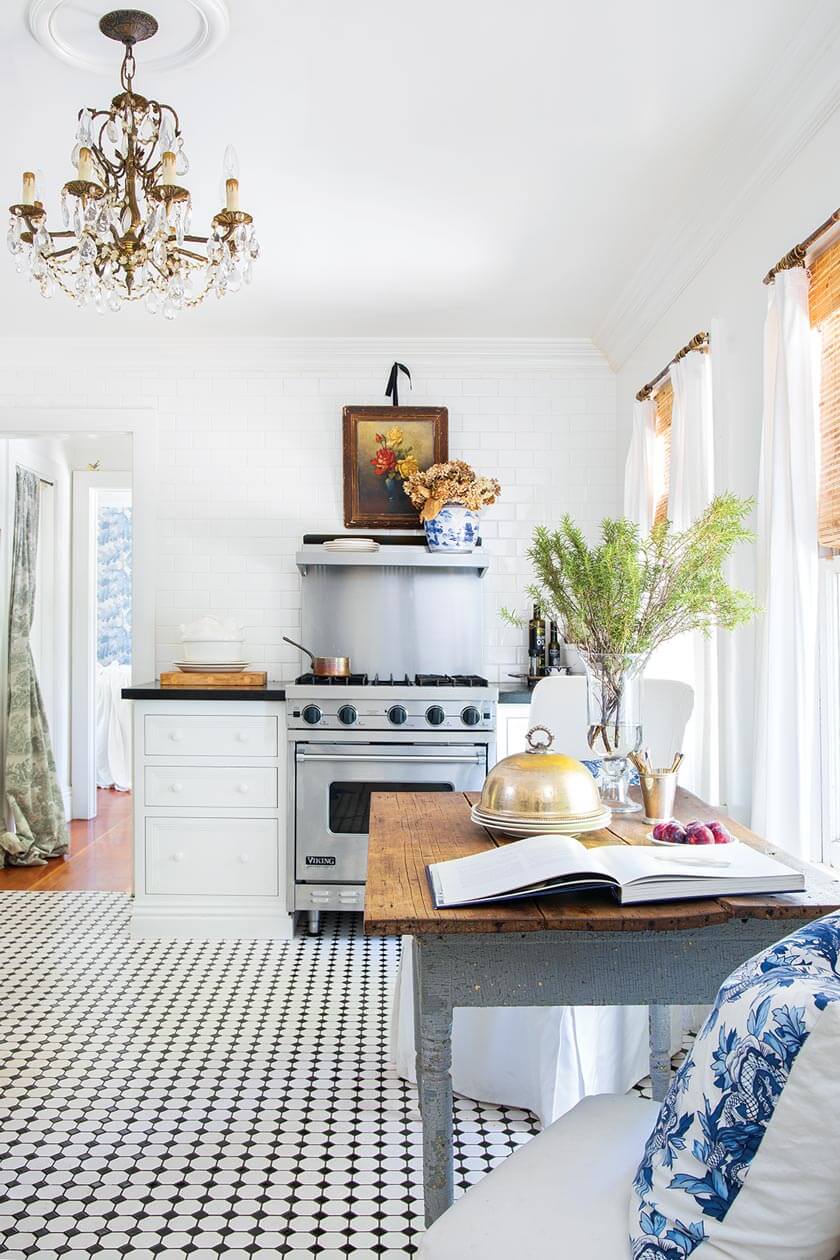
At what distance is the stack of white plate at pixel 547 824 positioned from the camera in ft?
5.96

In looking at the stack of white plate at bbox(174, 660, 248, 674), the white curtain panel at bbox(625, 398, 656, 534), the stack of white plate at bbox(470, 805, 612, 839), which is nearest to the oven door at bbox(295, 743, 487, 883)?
the stack of white plate at bbox(174, 660, 248, 674)

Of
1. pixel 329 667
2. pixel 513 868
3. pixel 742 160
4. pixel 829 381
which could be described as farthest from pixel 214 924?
pixel 742 160

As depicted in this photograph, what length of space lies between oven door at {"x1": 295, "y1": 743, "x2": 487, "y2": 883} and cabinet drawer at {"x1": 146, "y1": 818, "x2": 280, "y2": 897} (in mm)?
150

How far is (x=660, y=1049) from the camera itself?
2252 millimetres

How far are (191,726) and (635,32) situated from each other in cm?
297

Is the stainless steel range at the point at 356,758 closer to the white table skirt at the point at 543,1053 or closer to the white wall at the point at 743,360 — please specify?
the white wall at the point at 743,360

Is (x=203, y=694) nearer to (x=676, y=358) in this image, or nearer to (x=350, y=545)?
(x=350, y=545)

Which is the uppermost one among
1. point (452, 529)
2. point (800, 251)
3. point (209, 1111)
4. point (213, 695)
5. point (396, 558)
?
point (800, 251)

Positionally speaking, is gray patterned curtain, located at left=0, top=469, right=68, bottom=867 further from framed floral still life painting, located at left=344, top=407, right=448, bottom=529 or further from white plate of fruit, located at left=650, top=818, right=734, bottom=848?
white plate of fruit, located at left=650, top=818, right=734, bottom=848

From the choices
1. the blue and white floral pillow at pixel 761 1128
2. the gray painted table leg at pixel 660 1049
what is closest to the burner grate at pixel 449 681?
the gray painted table leg at pixel 660 1049

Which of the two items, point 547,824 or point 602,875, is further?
point 547,824

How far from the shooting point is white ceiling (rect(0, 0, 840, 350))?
2.24 metres

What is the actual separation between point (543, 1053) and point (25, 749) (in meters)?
3.87

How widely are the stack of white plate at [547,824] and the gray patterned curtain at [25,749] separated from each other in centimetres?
401
